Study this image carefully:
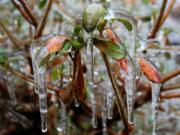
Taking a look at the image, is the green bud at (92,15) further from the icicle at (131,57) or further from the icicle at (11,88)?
the icicle at (11,88)

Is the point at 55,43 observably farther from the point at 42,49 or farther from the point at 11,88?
the point at 11,88

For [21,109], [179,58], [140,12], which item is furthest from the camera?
[179,58]

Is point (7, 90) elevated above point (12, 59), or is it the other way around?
point (12, 59)

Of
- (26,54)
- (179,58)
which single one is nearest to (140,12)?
(179,58)

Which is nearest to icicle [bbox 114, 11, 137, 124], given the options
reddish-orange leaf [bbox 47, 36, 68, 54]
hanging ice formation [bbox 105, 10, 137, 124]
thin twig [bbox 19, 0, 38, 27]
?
hanging ice formation [bbox 105, 10, 137, 124]

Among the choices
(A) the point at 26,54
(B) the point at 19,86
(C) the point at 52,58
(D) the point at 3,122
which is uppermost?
(C) the point at 52,58

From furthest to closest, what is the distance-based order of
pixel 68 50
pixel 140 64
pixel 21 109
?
pixel 21 109 → pixel 140 64 → pixel 68 50

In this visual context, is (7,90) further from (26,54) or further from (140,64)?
(140,64)

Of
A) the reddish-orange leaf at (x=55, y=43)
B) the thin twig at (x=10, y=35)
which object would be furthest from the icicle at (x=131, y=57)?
the thin twig at (x=10, y=35)
